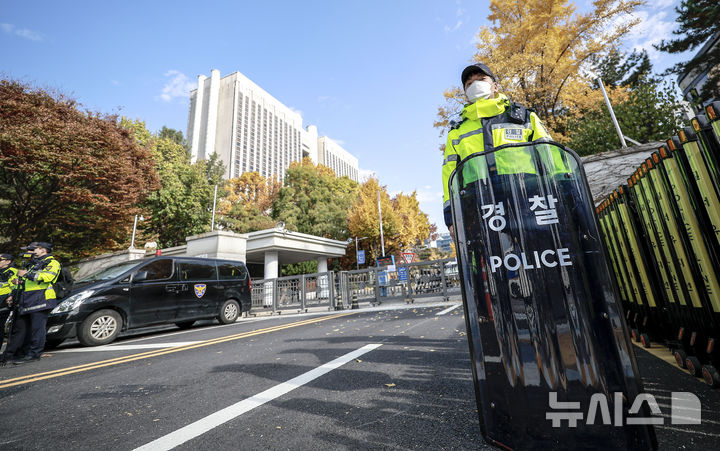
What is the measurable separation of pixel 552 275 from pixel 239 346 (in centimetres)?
468

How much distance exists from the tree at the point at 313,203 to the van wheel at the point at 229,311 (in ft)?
73.0

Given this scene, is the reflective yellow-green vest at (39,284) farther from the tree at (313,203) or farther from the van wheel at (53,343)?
the tree at (313,203)

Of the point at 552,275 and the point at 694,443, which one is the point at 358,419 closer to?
the point at 552,275

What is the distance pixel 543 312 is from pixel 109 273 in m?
8.31

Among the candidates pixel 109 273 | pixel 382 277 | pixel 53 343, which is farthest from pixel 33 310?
pixel 382 277

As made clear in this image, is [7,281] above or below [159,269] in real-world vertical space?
below

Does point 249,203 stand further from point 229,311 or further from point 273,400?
point 273,400

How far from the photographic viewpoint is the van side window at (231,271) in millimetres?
8750

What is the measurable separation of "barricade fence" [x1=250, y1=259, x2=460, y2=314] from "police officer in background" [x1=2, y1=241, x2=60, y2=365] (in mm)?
8158

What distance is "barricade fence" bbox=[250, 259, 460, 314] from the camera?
1229cm

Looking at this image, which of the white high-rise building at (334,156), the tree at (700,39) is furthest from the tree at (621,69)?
the white high-rise building at (334,156)

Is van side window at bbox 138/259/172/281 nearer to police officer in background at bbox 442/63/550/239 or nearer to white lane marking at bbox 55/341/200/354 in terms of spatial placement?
white lane marking at bbox 55/341/200/354

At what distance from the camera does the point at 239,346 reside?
4699 mm

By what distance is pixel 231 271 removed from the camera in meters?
9.07
